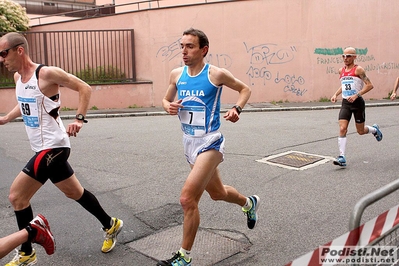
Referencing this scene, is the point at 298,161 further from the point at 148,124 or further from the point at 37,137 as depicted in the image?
the point at 148,124

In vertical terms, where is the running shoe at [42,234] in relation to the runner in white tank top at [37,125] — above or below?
below

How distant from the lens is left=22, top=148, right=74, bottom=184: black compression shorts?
12.4 ft

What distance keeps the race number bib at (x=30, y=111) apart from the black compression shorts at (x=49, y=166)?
0.26 meters

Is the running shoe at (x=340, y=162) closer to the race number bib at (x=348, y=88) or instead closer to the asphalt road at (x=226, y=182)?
the asphalt road at (x=226, y=182)

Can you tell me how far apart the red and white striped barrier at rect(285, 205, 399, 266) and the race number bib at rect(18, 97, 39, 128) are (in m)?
2.38

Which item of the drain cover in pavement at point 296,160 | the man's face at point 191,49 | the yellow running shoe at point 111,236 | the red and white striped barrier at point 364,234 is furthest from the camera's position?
the drain cover in pavement at point 296,160

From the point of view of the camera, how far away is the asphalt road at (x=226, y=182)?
4.23 meters

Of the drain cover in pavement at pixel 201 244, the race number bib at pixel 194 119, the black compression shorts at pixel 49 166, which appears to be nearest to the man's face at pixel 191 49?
the race number bib at pixel 194 119

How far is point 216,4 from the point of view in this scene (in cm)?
1820

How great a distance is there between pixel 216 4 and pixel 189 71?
48.8ft

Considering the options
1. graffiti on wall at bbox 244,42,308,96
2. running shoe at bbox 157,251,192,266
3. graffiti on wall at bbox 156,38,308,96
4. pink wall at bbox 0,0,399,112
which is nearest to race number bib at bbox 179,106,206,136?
running shoe at bbox 157,251,192,266

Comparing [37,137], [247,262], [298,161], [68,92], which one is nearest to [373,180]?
[298,161]

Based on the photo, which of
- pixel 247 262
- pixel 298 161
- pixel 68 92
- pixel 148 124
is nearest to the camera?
pixel 247 262

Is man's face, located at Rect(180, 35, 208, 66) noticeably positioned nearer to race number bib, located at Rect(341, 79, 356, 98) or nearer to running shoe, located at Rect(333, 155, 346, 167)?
→ running shoe, located at Rect(333, 155, 346, 167)
